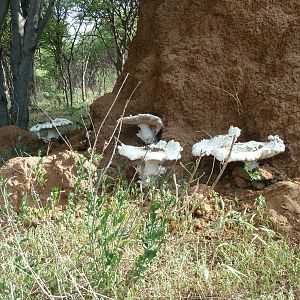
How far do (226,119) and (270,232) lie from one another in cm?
193

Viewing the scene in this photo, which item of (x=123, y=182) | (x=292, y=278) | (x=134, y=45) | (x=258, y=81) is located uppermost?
(x=134, y=45)

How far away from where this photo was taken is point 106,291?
260 cm

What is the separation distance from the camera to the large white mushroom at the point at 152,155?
446cm

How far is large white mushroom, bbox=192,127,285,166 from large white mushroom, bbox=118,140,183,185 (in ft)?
0.77

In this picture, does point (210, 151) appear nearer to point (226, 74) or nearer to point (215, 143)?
point (215, 143)

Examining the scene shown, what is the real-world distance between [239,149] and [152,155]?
0.82 meters

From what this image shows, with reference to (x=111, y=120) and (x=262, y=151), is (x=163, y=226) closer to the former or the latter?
(x=262, y=151)

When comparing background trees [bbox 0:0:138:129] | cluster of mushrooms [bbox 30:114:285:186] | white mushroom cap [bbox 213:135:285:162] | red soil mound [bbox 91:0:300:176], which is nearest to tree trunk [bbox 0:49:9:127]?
background trees [bbox 0:0:138:129]

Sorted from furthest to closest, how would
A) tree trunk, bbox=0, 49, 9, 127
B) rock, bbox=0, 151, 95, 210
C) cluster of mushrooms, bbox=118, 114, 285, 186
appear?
tree trunk, bbox=0, 49, 9, 127 → cluster of mushrooms, bbox=118, 114, 285, 186 → rock, bbox=0, 151, 95, 210

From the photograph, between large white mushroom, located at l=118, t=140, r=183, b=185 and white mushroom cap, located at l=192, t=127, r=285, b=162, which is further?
large white mushroom, located at l=118, t=140, r=183, b=185

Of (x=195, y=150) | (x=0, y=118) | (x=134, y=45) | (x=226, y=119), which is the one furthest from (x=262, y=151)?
(x=0, y=118)

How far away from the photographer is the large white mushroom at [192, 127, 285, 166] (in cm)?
417

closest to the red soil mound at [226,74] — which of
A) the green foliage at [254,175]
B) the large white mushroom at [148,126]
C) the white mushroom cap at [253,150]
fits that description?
the large white mushroom at [148,126]

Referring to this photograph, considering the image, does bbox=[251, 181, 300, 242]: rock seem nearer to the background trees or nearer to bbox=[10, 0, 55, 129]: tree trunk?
the background trees
